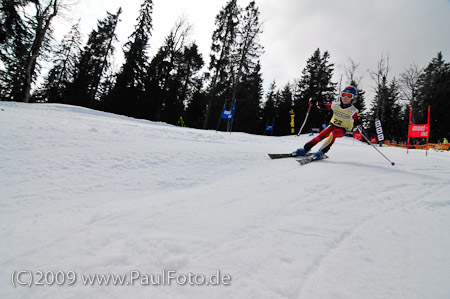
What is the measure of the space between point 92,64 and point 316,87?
3253 centimetres

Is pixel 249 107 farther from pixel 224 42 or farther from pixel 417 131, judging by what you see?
pixel 417 131

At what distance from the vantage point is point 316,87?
3275 cm

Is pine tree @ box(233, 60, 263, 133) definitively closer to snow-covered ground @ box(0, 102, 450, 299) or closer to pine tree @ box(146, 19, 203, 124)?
pine tree @ box(146, 19, 203, 124)

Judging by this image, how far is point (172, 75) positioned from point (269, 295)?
3024 cm

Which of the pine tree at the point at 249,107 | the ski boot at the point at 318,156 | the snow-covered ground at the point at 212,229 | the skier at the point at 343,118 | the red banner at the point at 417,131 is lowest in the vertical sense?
the snow-covered ground at the point at 212,229

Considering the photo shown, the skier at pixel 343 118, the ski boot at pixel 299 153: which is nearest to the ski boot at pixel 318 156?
the skier at pixel 343 118

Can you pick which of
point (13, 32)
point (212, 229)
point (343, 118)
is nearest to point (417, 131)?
point (343, 118)

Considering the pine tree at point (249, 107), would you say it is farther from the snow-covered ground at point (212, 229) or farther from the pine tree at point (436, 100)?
the pine tree at point (436, 100)

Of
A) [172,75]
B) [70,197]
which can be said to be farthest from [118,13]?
[70,197]

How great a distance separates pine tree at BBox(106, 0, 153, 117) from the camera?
24406 millimetres

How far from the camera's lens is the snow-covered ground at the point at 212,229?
125cm

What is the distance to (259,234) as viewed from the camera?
70.8 inches

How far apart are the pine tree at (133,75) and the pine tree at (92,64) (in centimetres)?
304

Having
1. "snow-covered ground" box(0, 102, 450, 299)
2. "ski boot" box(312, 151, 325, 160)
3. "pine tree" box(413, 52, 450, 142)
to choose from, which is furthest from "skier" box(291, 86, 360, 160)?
"pine tree" box(413, 52, 450, 142)
